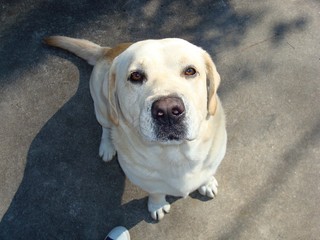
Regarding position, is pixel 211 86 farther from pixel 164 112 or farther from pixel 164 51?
pixel 164 112

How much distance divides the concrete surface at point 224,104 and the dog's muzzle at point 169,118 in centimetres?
137

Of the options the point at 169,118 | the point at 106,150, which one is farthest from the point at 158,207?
the point at 169,118

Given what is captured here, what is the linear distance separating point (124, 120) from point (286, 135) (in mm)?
1763

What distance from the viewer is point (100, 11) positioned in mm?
4363

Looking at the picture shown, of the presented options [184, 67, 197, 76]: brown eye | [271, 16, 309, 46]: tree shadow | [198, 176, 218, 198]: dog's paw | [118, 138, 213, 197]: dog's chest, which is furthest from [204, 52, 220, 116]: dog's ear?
[271, 16, 309, 46]: tree shadow

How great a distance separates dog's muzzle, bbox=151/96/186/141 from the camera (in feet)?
7.49

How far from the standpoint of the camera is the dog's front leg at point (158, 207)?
3.46 metres

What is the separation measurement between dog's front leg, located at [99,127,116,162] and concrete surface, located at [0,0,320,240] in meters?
0.10

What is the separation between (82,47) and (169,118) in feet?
5.47

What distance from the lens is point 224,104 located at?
3.93 m

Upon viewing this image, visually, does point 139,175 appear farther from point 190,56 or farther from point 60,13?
point 60,13

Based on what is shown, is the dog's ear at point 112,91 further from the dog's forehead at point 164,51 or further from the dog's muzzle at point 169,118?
the dog's muzzle at point 169,118

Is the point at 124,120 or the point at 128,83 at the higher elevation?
the point at 128,83

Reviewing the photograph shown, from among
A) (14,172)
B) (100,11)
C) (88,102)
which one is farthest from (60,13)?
(14,172)
